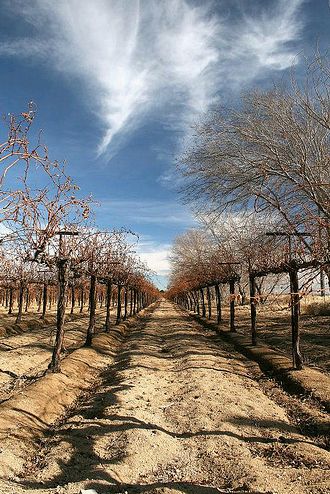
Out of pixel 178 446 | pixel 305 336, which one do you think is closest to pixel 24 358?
pixel 178 446

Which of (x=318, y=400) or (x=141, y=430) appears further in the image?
(x=318, y=400)

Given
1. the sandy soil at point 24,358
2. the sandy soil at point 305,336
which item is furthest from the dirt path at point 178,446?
the sandy soil at point 305,336

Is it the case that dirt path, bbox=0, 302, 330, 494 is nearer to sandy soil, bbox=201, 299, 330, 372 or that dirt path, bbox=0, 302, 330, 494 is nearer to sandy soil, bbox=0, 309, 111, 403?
sandy soil, bbox=0, 309, 111, 403

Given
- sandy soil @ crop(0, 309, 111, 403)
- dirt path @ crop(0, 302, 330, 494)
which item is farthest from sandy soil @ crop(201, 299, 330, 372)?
sandy soil @ crop(0, 309, 111, 403)

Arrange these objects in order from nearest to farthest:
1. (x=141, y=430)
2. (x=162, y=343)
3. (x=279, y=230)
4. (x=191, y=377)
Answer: (x=141, y=430)
(x=279, y=230)
(x=191, y=377)
(x=162, y=343)

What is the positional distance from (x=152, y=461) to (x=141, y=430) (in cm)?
110

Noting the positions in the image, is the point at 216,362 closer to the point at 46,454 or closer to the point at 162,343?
the point at 162,343

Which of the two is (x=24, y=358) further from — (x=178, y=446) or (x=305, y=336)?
(x=305, y=336)

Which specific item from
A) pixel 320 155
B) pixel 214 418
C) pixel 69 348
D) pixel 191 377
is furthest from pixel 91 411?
pixel 69 348

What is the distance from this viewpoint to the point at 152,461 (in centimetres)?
584

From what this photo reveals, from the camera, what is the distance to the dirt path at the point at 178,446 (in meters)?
5.14

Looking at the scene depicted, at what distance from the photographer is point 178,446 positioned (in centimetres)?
640

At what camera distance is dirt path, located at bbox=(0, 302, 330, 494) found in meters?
5.14

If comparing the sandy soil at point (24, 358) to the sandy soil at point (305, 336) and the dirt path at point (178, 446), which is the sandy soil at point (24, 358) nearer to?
the dirt path at point (178, 446)
